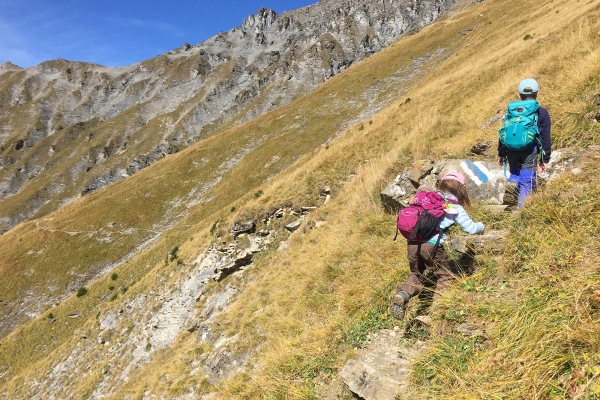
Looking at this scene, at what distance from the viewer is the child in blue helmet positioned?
6.12 metres

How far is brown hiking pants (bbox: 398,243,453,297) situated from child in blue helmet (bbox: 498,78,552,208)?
6.40 feet

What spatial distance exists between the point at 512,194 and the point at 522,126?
4.55 ft

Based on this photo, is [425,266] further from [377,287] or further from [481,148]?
[481,148]

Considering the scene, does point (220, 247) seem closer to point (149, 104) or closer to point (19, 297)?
point (19, 297)

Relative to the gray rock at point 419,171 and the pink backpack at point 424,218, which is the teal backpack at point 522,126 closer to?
the pink backpack at point 424,218

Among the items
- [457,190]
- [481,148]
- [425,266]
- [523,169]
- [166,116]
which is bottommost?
[425,266]

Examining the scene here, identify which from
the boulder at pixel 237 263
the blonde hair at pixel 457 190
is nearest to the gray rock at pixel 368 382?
the blonde hair at pixel 457 190

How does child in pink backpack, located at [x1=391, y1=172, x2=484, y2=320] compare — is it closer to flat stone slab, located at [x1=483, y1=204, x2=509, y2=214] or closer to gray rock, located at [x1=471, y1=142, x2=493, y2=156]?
flat stone slab, located at [x1=483, y1=204, x2=509, y2=214]

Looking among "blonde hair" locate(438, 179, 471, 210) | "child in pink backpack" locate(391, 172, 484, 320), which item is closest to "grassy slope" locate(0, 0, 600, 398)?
"child in pink backpack" locate(391, 172, 484, 320)

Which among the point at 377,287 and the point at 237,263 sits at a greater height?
the point at 377,287

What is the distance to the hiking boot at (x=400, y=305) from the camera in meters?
5.09

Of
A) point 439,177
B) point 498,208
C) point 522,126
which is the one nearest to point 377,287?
point 498,208

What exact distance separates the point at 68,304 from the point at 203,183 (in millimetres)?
26181

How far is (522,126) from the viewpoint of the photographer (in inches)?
245
